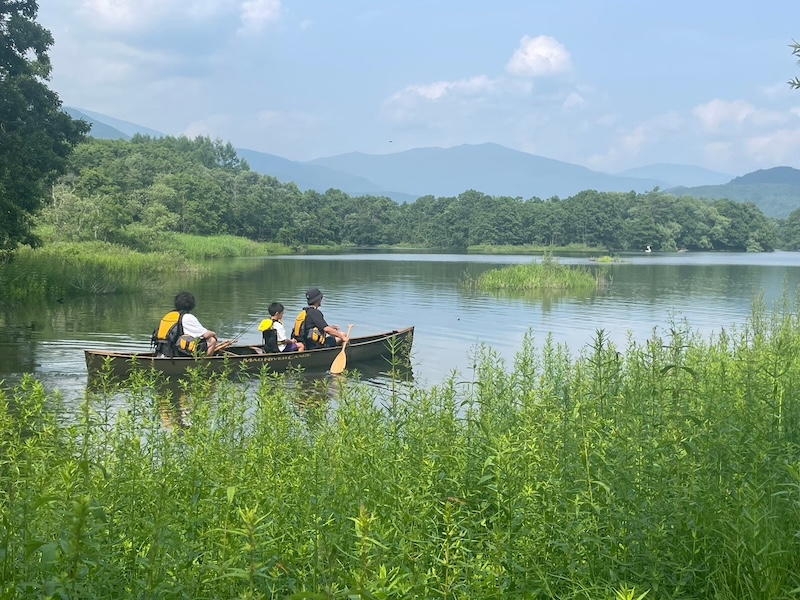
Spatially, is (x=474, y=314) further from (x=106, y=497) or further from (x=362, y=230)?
(x=362, y=230)

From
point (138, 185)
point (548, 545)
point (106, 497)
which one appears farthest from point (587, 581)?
point (138, 185)

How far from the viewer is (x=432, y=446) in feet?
19.4

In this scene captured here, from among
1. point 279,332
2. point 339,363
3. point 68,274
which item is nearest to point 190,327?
point 279,332

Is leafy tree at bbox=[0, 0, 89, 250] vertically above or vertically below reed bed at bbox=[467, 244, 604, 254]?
above

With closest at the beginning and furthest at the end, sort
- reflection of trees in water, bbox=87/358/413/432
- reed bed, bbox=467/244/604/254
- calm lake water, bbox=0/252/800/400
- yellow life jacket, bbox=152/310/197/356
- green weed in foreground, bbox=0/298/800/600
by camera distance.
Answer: green weed in foreground, bbox=0/298/800/600 → reflection of trees in water, bbox=87/358/413/432 → yellow life jacket, bbox=152/310/197/356 → calm lake water, bbox=0/252/800/400 → reed bed, bbox=467/244/604/254

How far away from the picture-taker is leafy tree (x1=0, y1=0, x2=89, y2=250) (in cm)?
2148

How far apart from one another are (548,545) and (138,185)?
86.3 meters

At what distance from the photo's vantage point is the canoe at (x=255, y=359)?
1277 centimetres

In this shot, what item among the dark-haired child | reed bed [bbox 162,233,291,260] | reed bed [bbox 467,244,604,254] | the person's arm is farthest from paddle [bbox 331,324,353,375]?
reed bed [bbox 467,244,604,254]

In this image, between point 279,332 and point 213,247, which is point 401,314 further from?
point 213,247

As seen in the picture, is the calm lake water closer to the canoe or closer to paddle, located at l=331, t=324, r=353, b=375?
the canoe

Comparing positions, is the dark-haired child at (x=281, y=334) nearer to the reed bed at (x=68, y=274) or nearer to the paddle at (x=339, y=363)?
the paddle at (x=339, y=363)

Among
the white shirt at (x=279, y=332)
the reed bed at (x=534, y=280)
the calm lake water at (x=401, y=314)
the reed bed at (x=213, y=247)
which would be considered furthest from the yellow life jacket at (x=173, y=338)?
the reed bed at (x=213, y=247)

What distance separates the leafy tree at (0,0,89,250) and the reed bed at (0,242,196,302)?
113 cm
